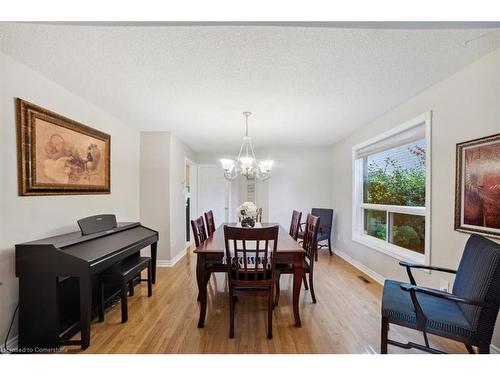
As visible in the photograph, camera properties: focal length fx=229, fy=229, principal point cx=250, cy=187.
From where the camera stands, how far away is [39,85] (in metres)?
1.95

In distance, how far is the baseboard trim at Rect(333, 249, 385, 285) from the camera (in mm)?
3062

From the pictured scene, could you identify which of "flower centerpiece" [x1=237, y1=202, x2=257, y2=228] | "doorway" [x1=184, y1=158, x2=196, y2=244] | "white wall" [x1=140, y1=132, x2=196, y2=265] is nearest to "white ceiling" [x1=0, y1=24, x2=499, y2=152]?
"white wall" [x1=140, y1=132, x2=196, y2=265]

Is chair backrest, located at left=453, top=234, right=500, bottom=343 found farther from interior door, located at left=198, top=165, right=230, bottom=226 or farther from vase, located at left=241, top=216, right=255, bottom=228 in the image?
interior door, located at left=198, top=165, right=230, bottom=226

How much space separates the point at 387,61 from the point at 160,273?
369 centimetres

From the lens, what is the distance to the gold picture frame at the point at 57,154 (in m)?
1.80

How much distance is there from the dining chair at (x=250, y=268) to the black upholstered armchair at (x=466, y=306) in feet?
2.85

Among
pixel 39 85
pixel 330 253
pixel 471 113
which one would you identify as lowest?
pixel 330 253

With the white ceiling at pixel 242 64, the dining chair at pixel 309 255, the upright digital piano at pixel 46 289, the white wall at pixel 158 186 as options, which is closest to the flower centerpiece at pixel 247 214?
the dining chair at pixel 309 255

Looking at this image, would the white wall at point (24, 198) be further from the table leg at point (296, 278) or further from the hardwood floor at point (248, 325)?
the table leg at point (296, 278)

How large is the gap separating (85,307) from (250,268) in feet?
4.28

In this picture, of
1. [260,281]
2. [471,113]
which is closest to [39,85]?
[260,281]

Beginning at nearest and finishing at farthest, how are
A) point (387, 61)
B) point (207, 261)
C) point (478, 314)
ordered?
point (478, 314) < point (387, 61) < point (207, 261)

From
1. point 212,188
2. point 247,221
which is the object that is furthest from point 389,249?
point 212,188
